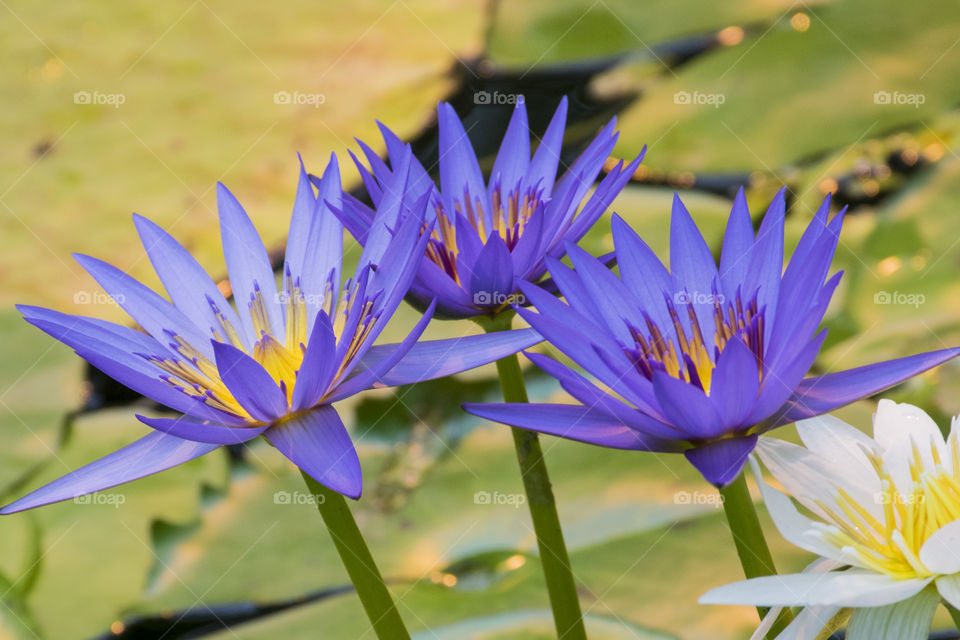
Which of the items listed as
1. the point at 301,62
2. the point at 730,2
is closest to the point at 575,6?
the point at 730,2

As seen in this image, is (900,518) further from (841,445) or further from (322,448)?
(322,448)

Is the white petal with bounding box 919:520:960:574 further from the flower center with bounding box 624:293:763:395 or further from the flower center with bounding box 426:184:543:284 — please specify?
the flower center with bounding box 426:184:543:284

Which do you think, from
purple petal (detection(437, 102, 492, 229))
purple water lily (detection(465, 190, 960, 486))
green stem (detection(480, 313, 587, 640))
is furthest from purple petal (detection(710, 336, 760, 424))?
purple petal (detection(437, 102, 492, 229))

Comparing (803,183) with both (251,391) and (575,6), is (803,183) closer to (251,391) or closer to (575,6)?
(575,6)

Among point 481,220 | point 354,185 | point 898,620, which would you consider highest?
point 354,185

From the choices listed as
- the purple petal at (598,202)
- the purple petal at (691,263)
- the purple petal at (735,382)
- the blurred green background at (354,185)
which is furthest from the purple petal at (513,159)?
the blurred green background at (354,185)

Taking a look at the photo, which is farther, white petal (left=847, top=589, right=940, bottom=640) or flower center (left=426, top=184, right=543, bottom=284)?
flower center (left=426, top=184, right=543, bottom=284)

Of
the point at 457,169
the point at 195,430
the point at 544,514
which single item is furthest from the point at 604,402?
the point at 457,169
